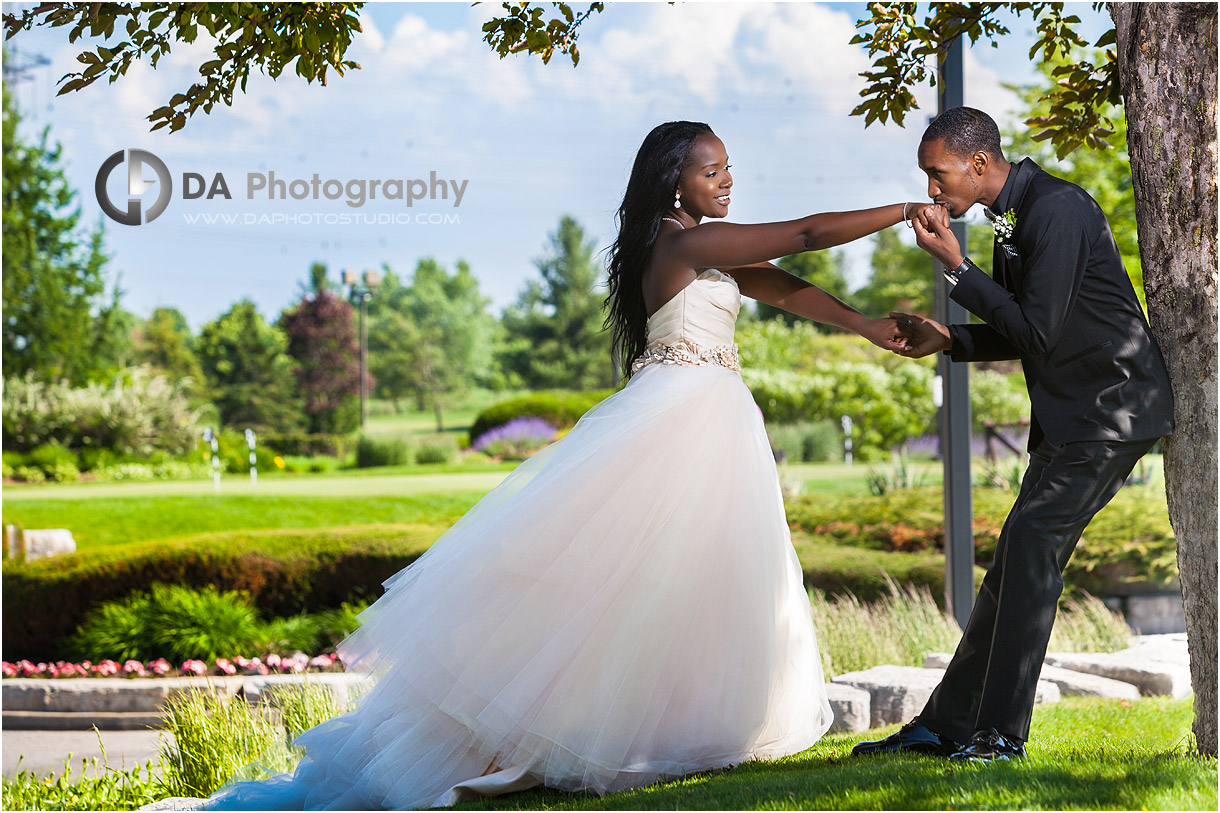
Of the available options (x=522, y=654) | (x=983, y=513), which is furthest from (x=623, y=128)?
(x=522, y=654)

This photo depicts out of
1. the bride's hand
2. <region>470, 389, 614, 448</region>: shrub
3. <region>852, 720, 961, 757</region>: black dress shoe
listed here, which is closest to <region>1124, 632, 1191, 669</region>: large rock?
<region>852, 720, 961, 757</region>: black dress shoe

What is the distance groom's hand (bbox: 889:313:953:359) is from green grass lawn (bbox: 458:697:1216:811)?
1.49 meters

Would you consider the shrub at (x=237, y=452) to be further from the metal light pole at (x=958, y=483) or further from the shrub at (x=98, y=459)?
the metal light pole at (x=958, y=483)

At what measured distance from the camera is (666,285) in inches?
152

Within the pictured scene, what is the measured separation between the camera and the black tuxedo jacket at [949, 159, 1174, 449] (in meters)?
3.11

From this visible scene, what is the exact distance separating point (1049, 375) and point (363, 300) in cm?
859

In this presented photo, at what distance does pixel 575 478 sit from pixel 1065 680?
3.67m

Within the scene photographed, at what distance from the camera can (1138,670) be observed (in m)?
5.95

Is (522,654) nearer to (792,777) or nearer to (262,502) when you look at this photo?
(792,777)

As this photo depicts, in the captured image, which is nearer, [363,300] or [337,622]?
[337,622]

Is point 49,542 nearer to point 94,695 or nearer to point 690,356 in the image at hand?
point 94,695

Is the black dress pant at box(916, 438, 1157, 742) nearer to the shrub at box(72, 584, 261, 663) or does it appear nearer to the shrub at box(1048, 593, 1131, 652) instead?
the shrub at box(1048, 593, 1131, 652)

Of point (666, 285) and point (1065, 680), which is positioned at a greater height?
point (666, 285)

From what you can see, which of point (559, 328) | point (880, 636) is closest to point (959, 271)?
point (880, 636)
